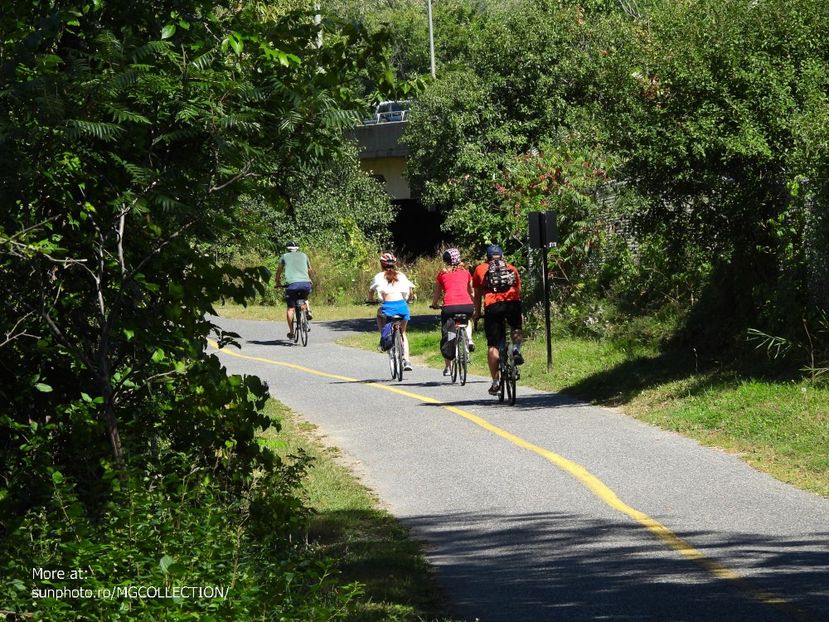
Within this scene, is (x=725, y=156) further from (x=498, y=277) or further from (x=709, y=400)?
(x=498, y=277)

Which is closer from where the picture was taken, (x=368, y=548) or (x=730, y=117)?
(x=368, y=548)

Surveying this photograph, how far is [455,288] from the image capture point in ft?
63.9

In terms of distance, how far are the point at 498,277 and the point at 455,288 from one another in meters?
2.93

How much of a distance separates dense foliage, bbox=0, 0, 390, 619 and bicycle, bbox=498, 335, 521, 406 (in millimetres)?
8459

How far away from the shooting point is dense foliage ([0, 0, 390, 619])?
7.12 metres

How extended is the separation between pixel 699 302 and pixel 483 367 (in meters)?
4.44

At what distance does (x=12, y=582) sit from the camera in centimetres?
636

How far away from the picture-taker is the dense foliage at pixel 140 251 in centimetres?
712

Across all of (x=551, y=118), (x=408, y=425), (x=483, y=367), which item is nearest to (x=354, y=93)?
(x=408, y=425)

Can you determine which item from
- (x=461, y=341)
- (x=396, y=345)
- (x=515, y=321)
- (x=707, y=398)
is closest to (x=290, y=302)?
(x=396, y=345)

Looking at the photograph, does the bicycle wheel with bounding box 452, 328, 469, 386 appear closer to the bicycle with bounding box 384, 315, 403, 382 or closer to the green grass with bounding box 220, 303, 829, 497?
the green grass with bounding box 220, 303, 829, 497

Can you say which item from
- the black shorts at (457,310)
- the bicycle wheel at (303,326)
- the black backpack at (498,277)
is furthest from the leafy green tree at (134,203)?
the bicycle wheel at (303,326)

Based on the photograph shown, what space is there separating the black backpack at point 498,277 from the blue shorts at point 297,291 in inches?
450

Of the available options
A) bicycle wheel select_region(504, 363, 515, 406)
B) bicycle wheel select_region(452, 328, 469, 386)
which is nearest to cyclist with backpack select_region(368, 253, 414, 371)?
bicycle wheel select_region(452, 328, 469, 386)
